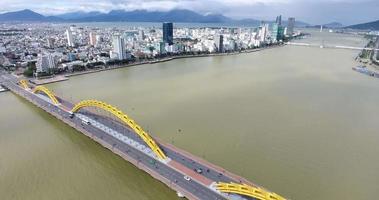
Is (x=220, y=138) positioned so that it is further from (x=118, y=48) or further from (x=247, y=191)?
(x=118, y=48)

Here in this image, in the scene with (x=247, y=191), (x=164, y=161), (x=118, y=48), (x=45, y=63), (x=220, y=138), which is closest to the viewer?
(x=247, y=191)

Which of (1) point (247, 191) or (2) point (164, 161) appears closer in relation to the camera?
(1) point (247, 191)

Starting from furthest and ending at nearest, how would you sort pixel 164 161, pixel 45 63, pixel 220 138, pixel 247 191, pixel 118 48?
pixel 118 48
pixel 45 63
pixel 220 138
pixel 164 161
pixel 247 191

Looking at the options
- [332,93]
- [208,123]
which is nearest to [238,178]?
[208,123]

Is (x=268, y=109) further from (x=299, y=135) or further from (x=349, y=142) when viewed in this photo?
(x=349, y=142)

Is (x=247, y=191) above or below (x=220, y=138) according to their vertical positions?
above

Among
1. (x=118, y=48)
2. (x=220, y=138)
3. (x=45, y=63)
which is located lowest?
(x=220, y=138)

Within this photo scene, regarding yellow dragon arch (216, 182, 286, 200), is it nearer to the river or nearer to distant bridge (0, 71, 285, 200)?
distant bridge (0, 71, 285, 200)

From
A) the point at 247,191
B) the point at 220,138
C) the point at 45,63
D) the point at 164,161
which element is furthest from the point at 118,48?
the point at 247,191
